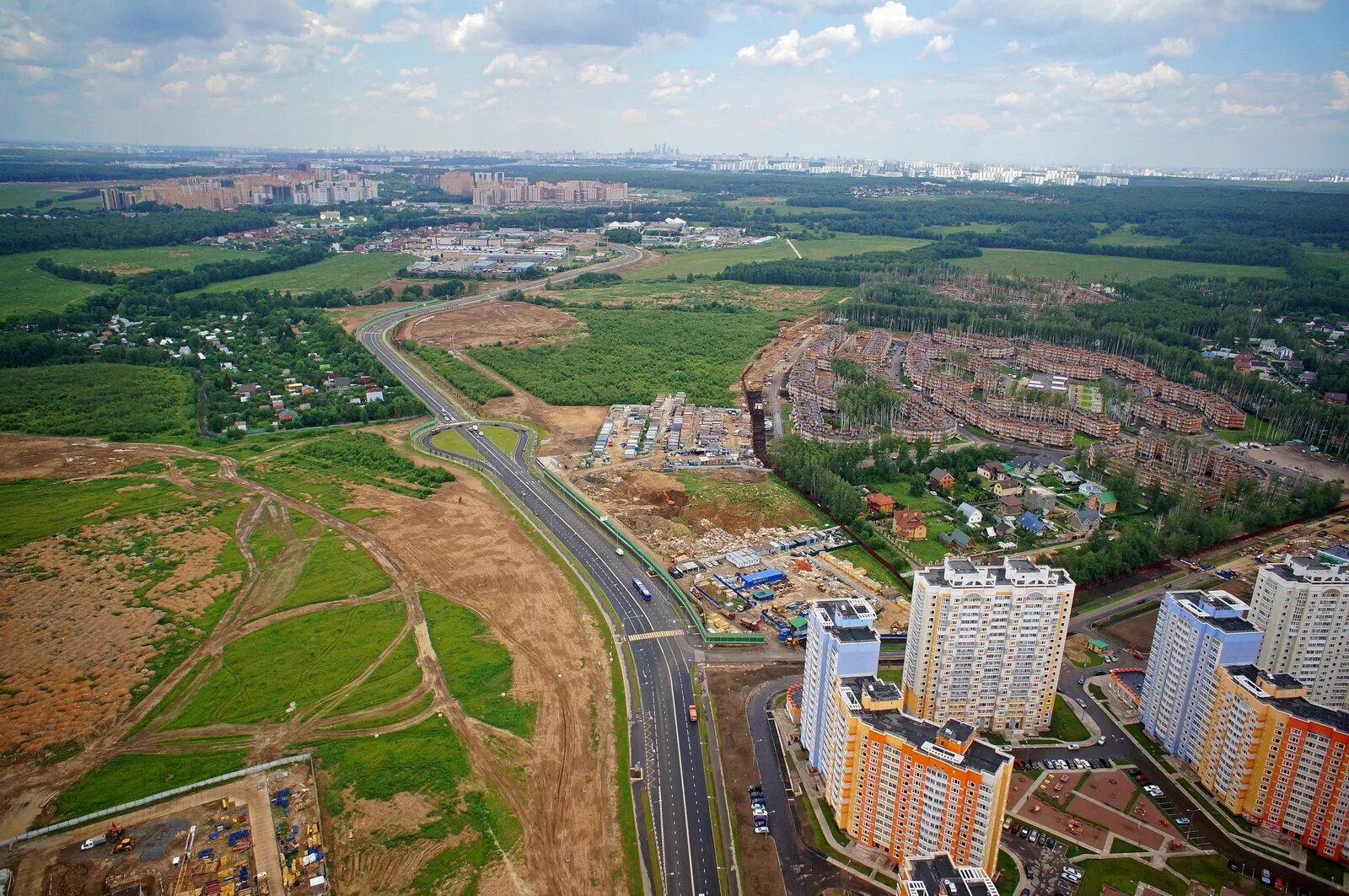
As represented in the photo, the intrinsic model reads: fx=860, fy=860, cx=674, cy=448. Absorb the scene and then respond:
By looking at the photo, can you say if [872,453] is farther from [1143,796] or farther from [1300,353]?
[1300,353]

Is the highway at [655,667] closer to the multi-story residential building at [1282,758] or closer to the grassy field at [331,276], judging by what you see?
the multi-story residential building at [1282,758]

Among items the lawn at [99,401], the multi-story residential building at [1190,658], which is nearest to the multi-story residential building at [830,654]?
the multi-story residential building at [1190,658]

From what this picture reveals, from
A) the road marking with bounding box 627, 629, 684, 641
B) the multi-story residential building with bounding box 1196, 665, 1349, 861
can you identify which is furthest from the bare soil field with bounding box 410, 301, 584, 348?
the multi-story residential building with bounding box 1196, 665, 1349, 861

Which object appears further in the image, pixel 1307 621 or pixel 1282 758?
pixel 1307 621

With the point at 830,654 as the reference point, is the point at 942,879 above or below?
below

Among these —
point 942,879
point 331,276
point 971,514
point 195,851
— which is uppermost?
point 331,276

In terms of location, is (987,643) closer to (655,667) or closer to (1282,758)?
(1282,758)

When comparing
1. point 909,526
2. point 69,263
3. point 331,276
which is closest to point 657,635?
point 909,526
